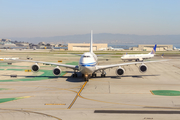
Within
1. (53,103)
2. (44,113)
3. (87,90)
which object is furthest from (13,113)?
(87,90)

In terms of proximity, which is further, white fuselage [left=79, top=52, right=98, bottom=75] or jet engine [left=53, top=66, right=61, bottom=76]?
jet engine [left=53, top=66, right=61, bottom=76]

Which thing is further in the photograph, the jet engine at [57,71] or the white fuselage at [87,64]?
the jet engine at [57,71]

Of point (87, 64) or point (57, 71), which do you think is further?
point (57, 71)

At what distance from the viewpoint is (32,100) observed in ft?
75.6

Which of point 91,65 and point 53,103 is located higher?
point 91,65

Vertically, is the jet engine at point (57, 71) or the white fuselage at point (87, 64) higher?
the white fuselage at point (87, 64)

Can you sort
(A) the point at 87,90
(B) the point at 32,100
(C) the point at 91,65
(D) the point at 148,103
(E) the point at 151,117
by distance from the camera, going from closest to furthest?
(E) the point at 151,117
(D) the point at 148,103
(B) the point at 32,100
(A) the point at 87,90
(C) the point at 91,65

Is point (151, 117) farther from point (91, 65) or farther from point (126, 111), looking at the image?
point (91, 65)

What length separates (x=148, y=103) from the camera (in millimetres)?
21516

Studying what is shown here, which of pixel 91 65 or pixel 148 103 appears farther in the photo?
pixel 91 65

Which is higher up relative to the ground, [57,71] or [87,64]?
[87,64]

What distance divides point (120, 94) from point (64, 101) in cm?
763

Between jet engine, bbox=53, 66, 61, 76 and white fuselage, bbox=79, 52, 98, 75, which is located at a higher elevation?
white fuselage, bbox=79, 52, 98, 75

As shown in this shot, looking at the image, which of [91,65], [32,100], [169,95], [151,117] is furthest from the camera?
[91,65]
